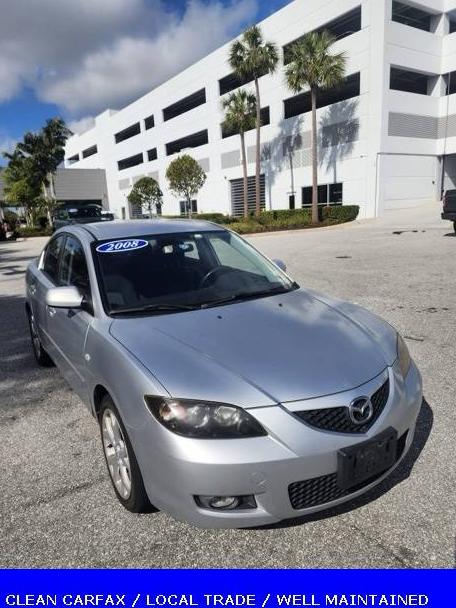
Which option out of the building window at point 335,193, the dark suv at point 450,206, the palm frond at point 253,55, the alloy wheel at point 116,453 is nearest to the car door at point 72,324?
the alloy wheel at point 116,453

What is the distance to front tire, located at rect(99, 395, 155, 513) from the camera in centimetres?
227

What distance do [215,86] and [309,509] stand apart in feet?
148

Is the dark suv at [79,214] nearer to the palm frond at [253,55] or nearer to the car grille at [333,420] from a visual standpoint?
the palm frond at [253,55]

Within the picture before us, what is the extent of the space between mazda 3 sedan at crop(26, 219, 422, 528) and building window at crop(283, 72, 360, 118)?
3198 cm

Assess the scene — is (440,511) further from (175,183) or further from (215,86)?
(215,86)

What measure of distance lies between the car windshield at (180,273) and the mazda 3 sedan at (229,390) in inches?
0.6

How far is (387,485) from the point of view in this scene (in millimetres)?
2555

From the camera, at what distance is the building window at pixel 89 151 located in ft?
234

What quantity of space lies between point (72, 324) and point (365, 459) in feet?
7.03

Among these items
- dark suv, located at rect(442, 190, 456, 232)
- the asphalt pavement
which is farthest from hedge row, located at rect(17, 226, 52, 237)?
the asphalt pavement

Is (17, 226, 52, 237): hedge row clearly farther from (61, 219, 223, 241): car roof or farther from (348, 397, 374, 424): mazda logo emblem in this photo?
(348, 397, 374, 424): mazda logo emblem

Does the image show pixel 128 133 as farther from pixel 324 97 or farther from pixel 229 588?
pixel 229 588

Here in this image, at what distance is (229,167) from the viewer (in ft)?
137

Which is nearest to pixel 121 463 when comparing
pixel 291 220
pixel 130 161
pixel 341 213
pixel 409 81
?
pixel 291 220
